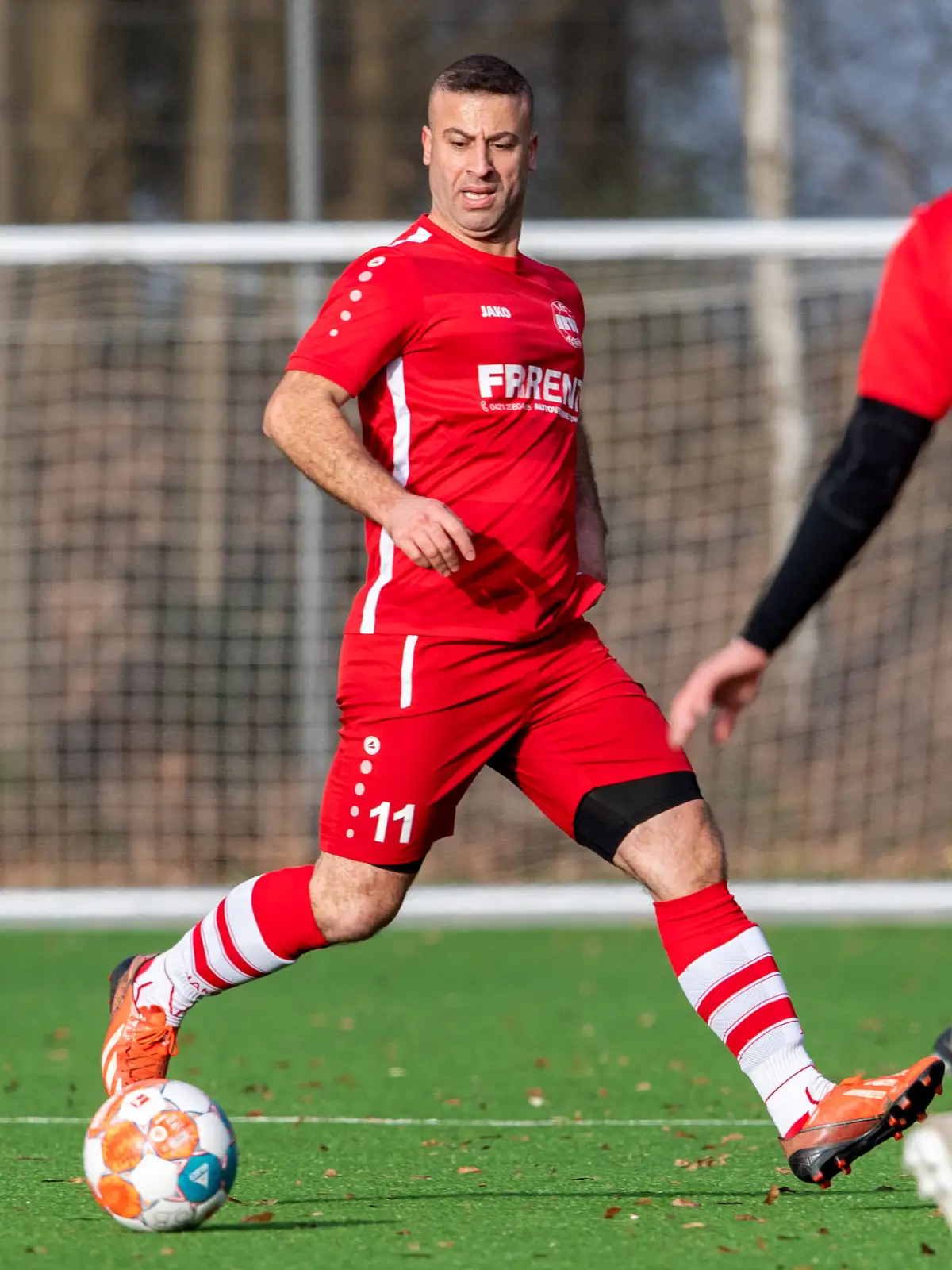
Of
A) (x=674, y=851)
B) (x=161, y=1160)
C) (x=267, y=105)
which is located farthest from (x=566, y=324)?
(x=267, y=105)

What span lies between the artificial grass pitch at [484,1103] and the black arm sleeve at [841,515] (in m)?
1.26

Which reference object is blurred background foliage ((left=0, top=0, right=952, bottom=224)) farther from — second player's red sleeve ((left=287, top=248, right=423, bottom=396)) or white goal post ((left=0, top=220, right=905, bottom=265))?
second player's red sleeve ((left=287, top=248, right=423, bottom=396))

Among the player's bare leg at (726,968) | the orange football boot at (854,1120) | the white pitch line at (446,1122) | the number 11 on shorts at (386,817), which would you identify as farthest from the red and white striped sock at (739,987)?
the white pitch line at (446,1122)

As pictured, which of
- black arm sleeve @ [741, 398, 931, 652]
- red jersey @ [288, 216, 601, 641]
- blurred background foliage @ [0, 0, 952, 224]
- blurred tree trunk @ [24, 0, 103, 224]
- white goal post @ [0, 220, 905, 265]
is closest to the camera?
black arm sleeve @ [741, 398, 931, 652]

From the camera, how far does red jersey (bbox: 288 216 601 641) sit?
4520 mm

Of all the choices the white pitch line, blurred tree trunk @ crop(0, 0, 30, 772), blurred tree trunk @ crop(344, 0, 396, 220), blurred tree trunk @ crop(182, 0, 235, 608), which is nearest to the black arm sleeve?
the white pitch line

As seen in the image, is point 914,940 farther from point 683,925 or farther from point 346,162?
point 346,162

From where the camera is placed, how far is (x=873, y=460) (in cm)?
308

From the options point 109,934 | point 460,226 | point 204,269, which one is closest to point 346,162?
point 204,269

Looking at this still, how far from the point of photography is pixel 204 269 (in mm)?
12922

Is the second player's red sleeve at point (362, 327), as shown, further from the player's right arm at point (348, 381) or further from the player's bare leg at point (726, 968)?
the player's bare leg at point (726, 968)

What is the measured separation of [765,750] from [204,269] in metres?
4.41

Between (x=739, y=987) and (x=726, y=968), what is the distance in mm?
45

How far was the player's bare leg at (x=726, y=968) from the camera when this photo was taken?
13.8 feet
